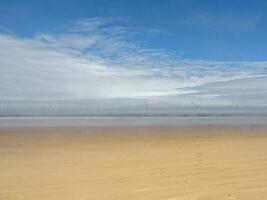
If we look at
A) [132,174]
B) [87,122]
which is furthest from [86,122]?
[132,174]

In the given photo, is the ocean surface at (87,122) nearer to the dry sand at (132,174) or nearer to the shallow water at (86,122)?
the shallow water at (86,122)

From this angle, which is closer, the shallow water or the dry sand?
the dry sand

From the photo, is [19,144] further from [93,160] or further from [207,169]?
[207,169]

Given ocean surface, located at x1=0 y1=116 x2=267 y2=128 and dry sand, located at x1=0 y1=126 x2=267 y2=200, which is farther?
ocean surface, located at x1=0 y1=116 x2=267 y2=128

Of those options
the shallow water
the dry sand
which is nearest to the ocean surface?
the shallow water

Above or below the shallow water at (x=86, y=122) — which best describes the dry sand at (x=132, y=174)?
below

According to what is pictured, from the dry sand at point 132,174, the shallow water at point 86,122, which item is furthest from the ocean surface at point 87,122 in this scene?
the dry sand at point 132,174

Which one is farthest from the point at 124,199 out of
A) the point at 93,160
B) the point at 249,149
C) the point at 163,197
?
the point at 249,149

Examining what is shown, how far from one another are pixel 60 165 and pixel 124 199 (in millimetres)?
2445

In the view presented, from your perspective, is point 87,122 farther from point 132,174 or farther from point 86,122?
point 132,174

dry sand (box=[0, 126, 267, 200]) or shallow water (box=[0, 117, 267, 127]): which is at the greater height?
shallow water (box=[0, 117, 267, 127])

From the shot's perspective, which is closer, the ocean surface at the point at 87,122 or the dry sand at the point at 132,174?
the dry sand at the point at 132,174

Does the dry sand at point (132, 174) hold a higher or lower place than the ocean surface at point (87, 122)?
lower

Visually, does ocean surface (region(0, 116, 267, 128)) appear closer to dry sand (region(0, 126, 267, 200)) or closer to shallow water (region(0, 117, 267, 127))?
shallow water (region(0, 117, 267, 127))
